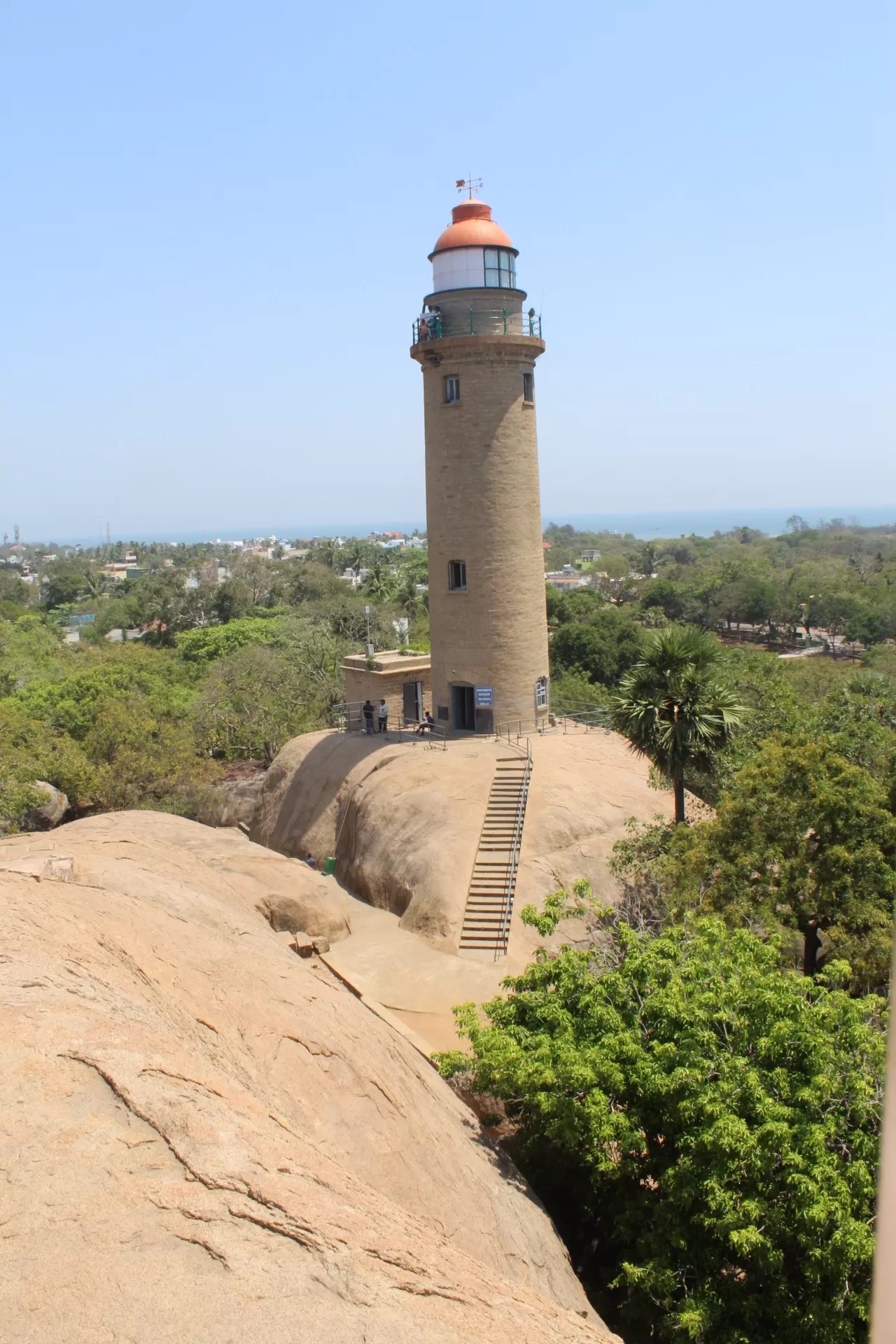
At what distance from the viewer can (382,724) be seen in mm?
28453

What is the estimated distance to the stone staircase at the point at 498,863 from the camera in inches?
772

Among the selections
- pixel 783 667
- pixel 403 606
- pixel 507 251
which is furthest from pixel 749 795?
pixel 403 606

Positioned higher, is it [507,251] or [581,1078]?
[507,251]

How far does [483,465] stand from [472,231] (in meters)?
6.25

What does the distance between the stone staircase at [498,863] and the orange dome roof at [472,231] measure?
1361cm

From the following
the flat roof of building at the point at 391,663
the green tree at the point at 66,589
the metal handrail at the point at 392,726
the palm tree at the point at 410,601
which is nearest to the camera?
the metal handrail at the point at 392,726

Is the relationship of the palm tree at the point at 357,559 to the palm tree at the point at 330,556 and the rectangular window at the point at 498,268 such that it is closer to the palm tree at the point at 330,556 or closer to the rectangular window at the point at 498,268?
the palm tree at the point at 330,556

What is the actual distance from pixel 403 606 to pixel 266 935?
2235 inches

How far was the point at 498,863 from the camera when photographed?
825 inches

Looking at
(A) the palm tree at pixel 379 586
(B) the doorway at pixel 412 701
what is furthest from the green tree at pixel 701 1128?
(A) the palm tree at pixel 379 586

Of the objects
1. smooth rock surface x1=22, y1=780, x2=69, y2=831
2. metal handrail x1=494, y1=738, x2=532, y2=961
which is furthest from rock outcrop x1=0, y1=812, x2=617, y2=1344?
smooth rock surface x1=22, y1=780, x2=69, y2=831

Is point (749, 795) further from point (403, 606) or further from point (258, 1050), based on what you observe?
point (403, 606)

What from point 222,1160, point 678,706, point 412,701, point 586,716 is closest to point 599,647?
point 586,716

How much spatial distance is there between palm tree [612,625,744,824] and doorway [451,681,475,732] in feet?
23.9
